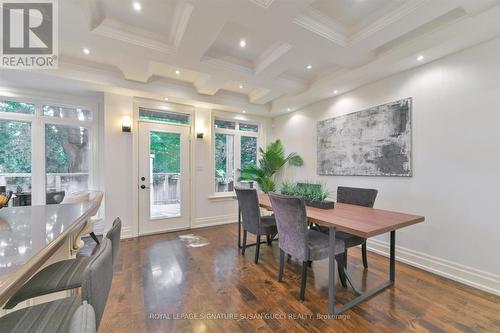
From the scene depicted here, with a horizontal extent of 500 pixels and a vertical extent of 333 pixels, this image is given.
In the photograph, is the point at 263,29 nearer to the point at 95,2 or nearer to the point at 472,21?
the point at 95,2

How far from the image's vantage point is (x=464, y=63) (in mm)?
2332

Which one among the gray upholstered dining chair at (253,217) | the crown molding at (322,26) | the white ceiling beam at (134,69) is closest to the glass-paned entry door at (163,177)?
the white ceiling beam at (134,69)

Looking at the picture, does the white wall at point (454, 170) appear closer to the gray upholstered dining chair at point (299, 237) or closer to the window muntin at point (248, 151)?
the gray upholstered dining chair at point (299, 237)

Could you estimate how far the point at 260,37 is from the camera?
2482mm

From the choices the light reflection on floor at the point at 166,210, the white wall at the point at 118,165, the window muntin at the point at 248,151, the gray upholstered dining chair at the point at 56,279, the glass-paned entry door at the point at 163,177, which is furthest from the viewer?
the window muntin at the point at 248,151

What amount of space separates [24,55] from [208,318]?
12.3 ft

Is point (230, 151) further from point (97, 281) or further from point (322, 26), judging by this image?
point (97, 281)

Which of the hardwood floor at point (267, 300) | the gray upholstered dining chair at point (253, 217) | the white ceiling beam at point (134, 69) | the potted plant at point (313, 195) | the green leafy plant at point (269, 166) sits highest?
the white ceiling beam at point (134, 69)

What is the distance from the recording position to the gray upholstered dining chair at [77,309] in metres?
0.58

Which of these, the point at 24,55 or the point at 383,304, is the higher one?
the point at 24,55

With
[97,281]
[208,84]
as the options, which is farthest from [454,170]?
[208,84]

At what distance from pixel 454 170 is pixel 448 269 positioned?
113 centimetres

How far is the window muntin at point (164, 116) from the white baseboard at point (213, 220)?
2.05m

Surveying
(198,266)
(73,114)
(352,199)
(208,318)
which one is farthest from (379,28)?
(73,114)
